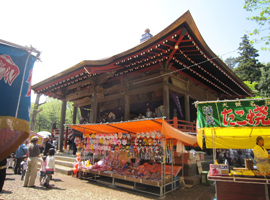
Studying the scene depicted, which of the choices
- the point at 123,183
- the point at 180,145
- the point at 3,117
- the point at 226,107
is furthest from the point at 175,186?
the point at 3,117

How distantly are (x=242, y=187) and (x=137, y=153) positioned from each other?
347cm

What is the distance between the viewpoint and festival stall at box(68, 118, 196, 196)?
5457 mm

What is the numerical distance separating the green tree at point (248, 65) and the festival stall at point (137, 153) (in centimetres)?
2623

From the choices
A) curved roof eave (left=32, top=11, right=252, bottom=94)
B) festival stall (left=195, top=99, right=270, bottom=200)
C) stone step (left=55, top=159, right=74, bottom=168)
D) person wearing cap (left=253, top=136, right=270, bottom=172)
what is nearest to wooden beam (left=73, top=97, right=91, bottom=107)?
curved roof eave (left=32, top=11, right=252, bottom=94)

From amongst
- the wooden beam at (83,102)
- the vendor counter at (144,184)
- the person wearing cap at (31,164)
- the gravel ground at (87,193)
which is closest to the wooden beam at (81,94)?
the wooden beam at (83,102)

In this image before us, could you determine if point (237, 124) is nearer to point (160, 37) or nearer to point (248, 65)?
point (160, 37)

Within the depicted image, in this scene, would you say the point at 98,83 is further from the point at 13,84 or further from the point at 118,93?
the point at 13,84

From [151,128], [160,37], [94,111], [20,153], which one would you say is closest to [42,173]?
[20,153]

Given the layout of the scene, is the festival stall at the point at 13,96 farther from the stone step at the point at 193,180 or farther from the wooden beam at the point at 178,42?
the stone step at the point at 193,180

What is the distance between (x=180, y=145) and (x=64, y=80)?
817 centimetres

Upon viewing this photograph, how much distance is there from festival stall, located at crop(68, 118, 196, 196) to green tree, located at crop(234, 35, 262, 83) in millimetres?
26229

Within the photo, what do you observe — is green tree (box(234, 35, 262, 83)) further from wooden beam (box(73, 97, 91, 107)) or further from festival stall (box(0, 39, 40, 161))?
festival stall (box(0, 39, 40, 161))

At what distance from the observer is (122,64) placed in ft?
29.2

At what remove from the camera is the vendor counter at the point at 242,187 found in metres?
3.76
